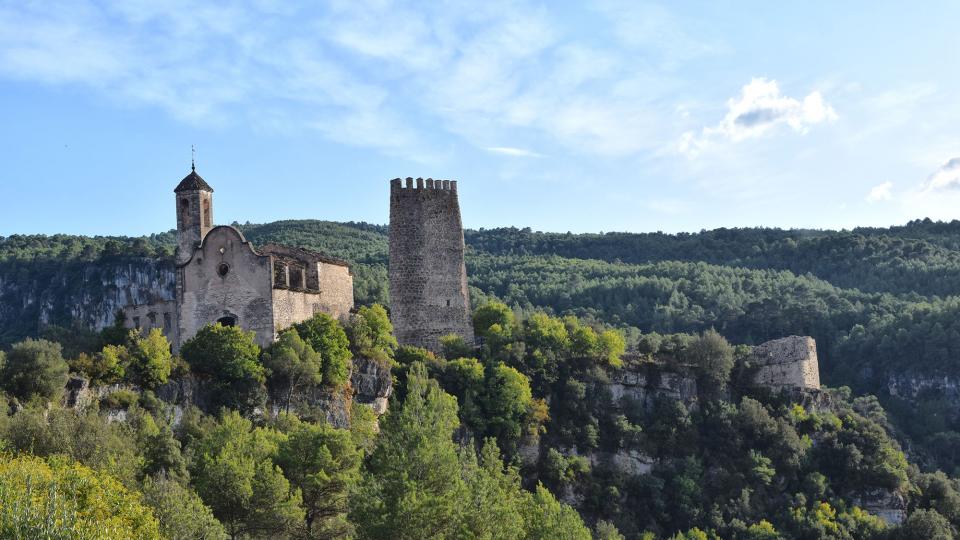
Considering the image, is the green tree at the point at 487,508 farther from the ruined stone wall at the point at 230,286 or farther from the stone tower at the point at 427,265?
the stone tower at the point at 427,265

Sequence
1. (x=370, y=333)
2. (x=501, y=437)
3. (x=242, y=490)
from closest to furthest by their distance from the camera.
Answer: (x=242, y=490)
(x=370, y=333)
(x=501, y=437)

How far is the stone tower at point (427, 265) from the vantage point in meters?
60.7

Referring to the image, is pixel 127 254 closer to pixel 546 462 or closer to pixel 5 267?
pixel 5 267

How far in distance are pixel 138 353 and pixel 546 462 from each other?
2029cm

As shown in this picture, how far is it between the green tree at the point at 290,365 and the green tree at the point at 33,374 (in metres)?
7.99

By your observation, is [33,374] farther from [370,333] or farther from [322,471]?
[370,333]

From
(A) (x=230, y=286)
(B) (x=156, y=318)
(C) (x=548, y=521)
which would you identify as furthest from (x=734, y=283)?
(C) (x=548, y=521)

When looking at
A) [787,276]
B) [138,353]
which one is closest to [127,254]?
[787,276]

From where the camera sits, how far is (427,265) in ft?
201

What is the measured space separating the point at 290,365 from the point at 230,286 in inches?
166

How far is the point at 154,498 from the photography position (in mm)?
32969

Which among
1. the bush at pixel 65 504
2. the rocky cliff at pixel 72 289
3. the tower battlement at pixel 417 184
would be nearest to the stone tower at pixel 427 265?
the tower battlement at pixel 417 184

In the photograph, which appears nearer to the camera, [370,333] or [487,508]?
[487,508]

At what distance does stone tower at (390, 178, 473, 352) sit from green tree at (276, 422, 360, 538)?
18.6m
